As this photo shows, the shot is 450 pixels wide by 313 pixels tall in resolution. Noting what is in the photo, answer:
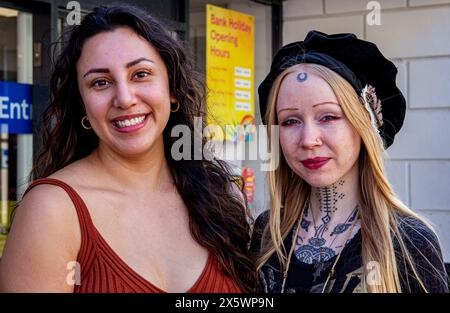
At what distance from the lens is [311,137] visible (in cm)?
208

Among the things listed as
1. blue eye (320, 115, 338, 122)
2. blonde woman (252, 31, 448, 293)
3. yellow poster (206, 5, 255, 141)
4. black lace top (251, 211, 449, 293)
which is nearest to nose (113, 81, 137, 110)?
blonde woman (252, 31, 448, 293)

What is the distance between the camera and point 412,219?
2.02 meters

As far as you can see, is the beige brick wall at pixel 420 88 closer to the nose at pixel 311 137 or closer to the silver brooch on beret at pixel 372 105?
the silver brooch on beret at pixel 372 105

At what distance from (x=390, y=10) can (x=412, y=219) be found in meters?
3.26

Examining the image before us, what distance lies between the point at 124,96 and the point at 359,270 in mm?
807

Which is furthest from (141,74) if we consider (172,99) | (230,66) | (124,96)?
(230,66)

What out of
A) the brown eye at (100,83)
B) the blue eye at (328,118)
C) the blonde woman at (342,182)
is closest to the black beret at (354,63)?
the blonde woman at (342,182)

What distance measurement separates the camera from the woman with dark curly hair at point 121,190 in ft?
6.29

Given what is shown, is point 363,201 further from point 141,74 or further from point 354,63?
point 141,74

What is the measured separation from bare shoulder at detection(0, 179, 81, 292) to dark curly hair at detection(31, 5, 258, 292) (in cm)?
36

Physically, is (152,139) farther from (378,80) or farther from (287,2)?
(287,2)

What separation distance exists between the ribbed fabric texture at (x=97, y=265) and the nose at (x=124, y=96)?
27 cm

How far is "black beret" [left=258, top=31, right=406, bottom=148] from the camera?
215cm
